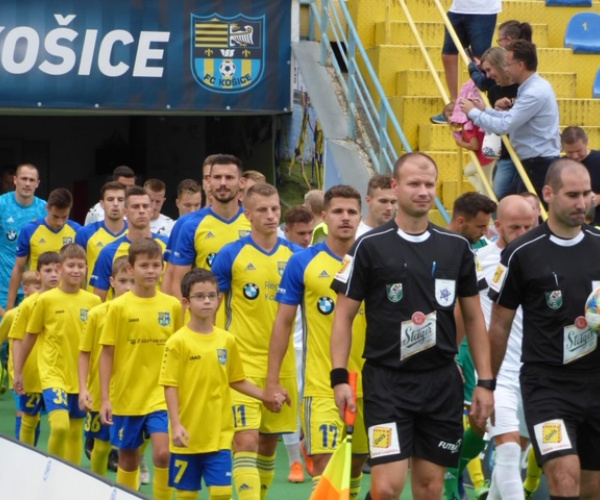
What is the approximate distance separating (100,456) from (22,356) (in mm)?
992

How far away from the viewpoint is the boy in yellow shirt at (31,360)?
11.3 meters

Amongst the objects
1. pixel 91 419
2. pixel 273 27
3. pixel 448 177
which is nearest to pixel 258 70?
pixel 273 27

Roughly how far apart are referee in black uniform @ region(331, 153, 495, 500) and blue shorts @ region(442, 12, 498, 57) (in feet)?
24.8

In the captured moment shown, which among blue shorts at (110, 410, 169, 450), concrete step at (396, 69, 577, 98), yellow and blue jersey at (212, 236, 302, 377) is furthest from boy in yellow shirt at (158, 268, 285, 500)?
concrete step at (396, 69, 577, 98)

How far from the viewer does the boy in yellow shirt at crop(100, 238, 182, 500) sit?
9742 millimetres

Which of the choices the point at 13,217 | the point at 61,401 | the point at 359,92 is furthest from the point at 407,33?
the point at 61,401

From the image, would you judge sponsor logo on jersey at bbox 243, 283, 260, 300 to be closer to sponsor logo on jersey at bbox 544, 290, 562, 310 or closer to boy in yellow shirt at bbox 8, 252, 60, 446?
boy in yellow shirt at bbox 8, 252, 60, 446

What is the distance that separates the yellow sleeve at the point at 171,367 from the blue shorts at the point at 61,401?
2.09 metres

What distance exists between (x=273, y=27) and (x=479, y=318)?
32.0 ft

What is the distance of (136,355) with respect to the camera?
983 cm

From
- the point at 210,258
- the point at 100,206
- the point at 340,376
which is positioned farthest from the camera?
the point at 100,206

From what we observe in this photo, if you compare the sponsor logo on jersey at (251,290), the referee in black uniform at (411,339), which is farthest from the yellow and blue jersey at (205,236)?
the referee in black uniform at (411,339)

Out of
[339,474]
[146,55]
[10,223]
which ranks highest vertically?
[146,55]

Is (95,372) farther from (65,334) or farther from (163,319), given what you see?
(163,319)
